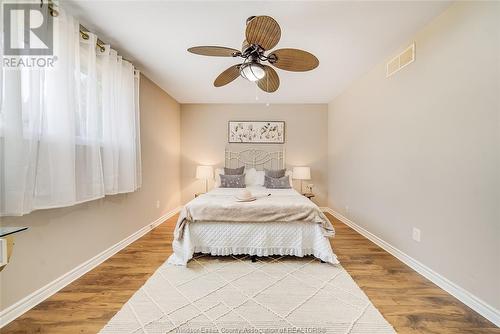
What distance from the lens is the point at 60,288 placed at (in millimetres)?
1784

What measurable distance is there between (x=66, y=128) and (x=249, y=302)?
199cm

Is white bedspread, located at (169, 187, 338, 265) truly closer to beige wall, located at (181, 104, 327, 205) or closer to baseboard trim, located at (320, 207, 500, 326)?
baseboard trim, located at (320, 207, 500, 326)

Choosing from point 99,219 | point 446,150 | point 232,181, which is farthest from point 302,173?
point 99,219

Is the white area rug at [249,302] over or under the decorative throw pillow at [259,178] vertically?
under

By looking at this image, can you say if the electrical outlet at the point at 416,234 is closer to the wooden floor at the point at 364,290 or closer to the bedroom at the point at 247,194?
the bedroom at the point at 247,194

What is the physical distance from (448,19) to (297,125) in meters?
2.86

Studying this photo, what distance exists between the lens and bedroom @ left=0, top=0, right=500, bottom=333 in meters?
1.45


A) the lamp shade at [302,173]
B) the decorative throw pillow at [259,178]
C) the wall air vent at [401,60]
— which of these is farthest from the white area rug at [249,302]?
the wall air vent at [401,60]

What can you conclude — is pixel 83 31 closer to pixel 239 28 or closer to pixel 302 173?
pixel 239 28

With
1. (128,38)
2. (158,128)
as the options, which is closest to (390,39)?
(128,38)

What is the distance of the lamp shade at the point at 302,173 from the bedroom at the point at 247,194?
1.21 meters

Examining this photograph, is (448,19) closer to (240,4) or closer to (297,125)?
(240,4)

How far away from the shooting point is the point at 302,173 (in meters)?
4.20

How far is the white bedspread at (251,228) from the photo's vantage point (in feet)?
7.44
